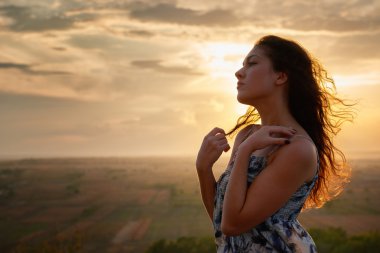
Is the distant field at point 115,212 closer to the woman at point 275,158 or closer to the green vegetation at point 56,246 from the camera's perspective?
the green vegetation at point 56,246

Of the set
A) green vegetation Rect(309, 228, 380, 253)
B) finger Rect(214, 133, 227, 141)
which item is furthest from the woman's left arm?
green vegetation Rect(309, 228, 380, 253)

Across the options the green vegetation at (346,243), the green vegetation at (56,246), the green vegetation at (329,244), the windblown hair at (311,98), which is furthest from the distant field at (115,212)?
the windblown hair at (311,98)

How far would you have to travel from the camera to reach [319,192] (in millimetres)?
2324

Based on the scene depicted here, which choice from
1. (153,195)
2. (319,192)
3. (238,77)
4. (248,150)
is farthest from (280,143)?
(153,195)

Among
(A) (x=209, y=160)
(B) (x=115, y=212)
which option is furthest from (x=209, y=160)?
(B) (x=115, y=212)

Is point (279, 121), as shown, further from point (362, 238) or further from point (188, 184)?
point (188, 184)

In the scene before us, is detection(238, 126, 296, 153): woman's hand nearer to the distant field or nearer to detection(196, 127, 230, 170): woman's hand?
detection(196, 127, 230, 170): woman's hand

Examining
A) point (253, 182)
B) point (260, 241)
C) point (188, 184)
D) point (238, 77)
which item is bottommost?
point (188, 184)

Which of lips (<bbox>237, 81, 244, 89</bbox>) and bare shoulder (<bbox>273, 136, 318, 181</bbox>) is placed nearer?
bare shoulder (<bbox>273, 136, 318, 181</bbox>)

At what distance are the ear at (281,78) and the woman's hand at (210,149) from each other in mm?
354

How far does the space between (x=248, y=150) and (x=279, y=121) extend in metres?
0.27

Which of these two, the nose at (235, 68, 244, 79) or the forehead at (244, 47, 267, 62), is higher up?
the forehead at (244, 47, 267, 62)

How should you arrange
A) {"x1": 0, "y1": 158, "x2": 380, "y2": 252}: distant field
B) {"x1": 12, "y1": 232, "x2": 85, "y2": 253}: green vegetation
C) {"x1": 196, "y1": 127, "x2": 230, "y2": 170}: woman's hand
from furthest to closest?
1. {"x1": 0, "y1": 158, "x2": 380, "y2": 252}: distant field
2. {"x1": 12, "y1": 232, "x2": 85, "y2": 253}: green vegetation
3. {"x1": 196, "y1": 127, "x2": 230, "y2": 170}: woman's hand

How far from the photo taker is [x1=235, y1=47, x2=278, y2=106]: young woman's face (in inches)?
78.2
